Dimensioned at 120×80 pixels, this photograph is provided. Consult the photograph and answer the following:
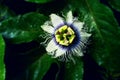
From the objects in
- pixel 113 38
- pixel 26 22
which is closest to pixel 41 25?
pixel 26 22

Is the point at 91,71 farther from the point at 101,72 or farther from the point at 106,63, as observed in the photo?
the point at 106,63

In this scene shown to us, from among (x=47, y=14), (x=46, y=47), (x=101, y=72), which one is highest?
(x=47, y=14)

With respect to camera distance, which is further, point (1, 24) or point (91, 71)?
point (91, 71)

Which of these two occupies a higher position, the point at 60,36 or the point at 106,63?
the point at 60,36

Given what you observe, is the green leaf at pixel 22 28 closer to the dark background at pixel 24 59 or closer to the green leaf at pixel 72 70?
the dark background at pixel 24 59

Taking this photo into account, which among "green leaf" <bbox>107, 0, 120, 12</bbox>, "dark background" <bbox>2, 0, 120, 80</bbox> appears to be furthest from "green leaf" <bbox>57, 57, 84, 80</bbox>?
"green leaf" <bbox>107, 0, 120, 12</bbox>
